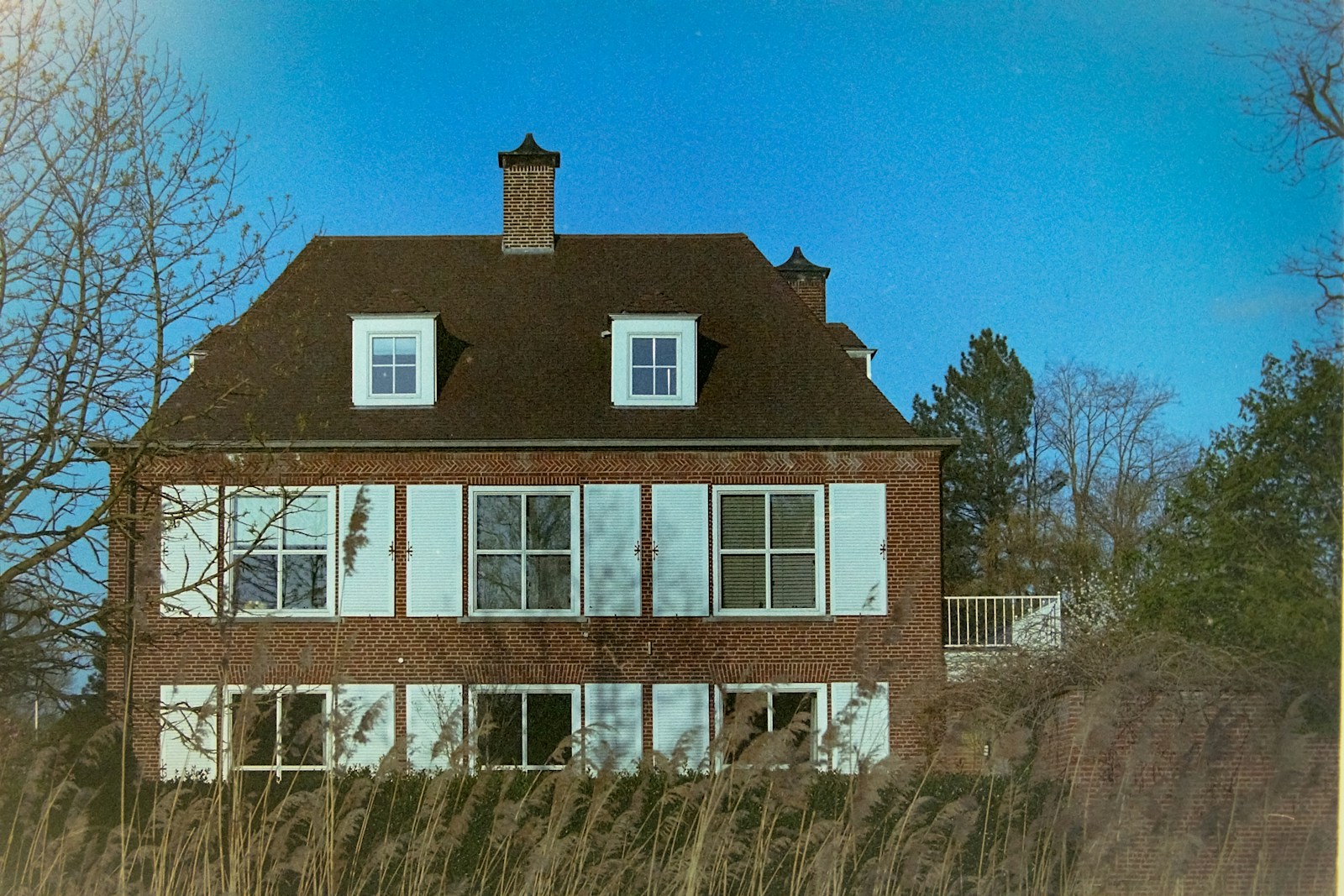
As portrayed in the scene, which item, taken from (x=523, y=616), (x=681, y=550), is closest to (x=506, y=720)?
(x=523, y=616)

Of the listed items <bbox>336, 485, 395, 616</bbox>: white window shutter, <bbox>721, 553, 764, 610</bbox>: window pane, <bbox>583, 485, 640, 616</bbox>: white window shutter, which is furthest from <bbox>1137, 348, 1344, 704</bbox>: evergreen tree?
<bbox>336, 485, 395, 616</bbox>: white window shutter

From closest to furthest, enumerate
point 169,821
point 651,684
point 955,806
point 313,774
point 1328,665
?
point 955,806 < point 169,821 < point 1328,665 < point 313,774 < point 651,684

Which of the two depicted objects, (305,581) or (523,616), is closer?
(523,616)

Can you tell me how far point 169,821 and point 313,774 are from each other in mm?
9695

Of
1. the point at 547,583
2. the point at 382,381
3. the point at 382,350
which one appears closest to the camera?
the point at 547,583

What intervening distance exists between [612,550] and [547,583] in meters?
0.99

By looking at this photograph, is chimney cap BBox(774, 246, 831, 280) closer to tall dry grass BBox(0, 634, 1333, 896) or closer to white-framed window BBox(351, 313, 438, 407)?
white-framed window BBox(351, 313, 438, 407)

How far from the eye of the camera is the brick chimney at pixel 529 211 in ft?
76.6

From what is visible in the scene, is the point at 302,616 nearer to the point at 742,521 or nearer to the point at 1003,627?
the point at 742,521

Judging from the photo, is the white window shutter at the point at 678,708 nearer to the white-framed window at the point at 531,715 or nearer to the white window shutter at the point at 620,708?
the white window shutter at the point at 620,708

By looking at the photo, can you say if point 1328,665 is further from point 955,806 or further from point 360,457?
point 360,457

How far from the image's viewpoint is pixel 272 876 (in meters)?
6.89

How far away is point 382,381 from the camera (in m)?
21.0

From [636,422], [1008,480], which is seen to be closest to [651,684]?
[636,422]
